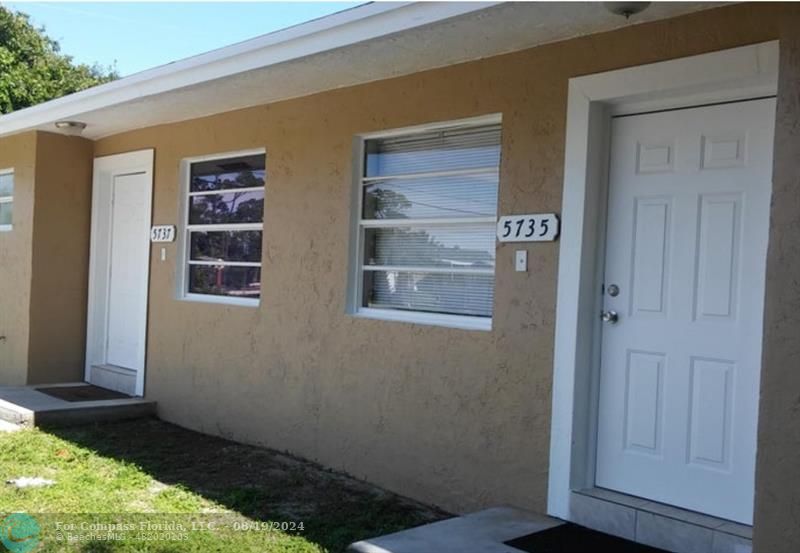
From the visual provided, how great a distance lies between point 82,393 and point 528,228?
18.4 ft

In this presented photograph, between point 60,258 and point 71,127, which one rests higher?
point 71,127

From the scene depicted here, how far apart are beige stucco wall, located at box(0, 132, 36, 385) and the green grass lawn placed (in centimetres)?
224

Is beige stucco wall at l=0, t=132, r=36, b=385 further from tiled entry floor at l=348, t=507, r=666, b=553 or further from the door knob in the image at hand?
the door knob

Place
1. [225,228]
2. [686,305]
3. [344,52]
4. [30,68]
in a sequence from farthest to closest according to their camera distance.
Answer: [30,68], [225,228], [344,52], [686,305]

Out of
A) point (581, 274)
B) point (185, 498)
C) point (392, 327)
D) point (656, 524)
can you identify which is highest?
point (581, 274)

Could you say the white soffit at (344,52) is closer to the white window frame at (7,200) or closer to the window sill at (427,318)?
the window sill at (427,318)

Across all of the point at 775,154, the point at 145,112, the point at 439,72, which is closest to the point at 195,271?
the point at 145,112

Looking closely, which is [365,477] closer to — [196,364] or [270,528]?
[270,528]

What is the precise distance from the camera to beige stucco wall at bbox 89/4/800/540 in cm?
457

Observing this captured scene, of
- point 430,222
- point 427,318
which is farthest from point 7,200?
point 427,318

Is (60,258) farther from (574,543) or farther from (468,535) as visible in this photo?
(574,543)

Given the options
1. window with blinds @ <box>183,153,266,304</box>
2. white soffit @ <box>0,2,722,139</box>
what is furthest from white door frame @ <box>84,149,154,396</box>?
window with blinds @ <box>183,153,266,304</box>

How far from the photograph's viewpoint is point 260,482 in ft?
18.4

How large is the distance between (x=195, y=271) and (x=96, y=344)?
2059mm
